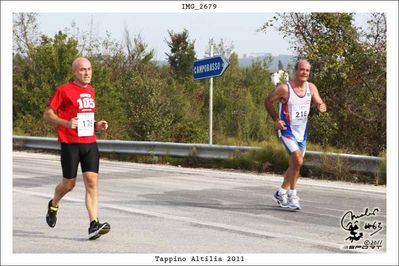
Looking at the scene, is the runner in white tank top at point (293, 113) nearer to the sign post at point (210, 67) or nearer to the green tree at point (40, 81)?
the sign post at point (210, 67)

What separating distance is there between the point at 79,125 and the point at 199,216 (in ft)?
8.21

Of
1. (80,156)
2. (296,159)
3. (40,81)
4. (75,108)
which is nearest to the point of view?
(75,108)

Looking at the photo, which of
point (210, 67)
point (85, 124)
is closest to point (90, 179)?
point (85, 124)

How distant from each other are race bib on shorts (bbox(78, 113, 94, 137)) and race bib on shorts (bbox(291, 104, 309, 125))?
296cm

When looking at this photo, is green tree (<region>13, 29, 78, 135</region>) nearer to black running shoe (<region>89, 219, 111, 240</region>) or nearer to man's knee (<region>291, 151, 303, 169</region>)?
man's knee (<region>291, 151, 303, 169</region>)

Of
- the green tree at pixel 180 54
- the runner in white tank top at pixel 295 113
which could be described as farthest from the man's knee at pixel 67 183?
the green tree at pixel 180 54

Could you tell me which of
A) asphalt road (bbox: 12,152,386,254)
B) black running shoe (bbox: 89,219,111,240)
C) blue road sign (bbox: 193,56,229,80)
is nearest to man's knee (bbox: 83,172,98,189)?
black running shoe (bbox: 89,219,111,240)

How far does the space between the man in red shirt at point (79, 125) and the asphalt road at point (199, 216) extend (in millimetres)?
569

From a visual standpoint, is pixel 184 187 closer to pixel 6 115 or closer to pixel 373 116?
pixel 6 115

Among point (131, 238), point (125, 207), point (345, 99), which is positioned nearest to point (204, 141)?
point (345, 99)

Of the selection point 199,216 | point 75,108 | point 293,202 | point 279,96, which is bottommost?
point 199,216

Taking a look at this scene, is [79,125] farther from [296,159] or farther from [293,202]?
[293,202]

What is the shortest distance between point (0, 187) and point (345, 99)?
11.7 m

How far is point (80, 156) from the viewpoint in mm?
7039
